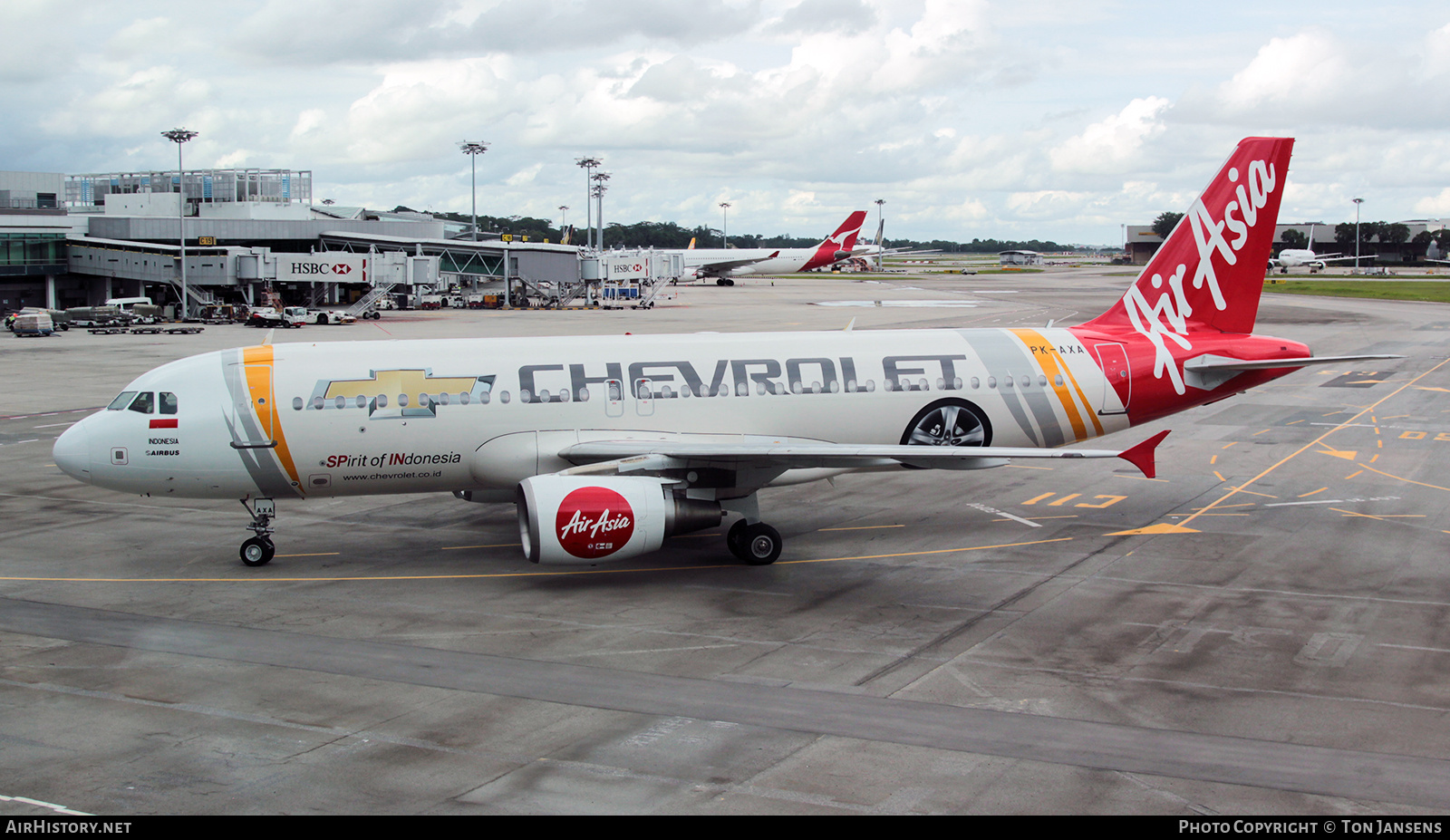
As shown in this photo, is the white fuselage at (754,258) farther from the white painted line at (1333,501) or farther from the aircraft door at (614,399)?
the aircraft door at (614,399)

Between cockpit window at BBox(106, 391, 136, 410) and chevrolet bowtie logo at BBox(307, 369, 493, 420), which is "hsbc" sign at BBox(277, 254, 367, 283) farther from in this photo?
chevrolet bowtie logo at BBox(307, 369, 493, 420)

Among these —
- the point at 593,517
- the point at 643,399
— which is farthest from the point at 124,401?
the point at 643,399

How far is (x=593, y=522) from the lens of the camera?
70.2ft

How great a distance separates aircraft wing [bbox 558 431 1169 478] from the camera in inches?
842

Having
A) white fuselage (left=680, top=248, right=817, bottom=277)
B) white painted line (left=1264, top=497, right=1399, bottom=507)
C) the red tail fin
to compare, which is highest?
white fuselage (left=680, top=248, right=817, bottom=277)

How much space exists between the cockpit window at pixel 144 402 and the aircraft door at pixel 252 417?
5.49ft

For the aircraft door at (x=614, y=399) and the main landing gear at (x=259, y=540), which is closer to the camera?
the main landing gear at (x=259, y=540)

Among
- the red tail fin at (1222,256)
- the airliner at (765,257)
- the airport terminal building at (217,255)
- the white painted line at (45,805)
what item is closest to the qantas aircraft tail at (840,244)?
the airliner at (765,257)

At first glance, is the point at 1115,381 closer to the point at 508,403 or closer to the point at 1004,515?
the point at 1004,515

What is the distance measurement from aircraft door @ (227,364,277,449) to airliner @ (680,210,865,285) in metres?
137

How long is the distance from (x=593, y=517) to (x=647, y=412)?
13.9 feet

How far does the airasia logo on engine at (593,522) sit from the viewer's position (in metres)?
21.3

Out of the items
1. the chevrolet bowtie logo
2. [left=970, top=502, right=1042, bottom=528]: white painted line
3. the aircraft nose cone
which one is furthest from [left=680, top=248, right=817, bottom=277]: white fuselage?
the aircraft nose cone
